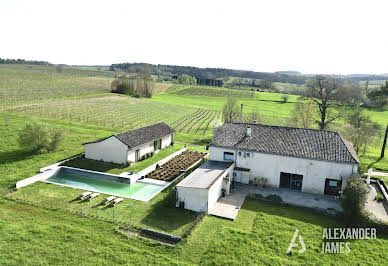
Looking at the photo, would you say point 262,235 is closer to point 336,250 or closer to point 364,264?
point 336,250

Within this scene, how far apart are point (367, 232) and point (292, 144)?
9.33 metres

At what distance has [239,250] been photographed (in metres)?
15.6

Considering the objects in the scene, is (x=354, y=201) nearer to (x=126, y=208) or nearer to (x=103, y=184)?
(x=126, y=208)

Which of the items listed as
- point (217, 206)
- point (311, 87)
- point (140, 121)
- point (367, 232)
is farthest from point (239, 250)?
point (140, 121)

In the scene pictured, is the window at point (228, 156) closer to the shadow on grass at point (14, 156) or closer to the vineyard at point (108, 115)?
the shadow on grass at point (14, 156)

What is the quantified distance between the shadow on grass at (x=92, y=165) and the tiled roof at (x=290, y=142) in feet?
36.2

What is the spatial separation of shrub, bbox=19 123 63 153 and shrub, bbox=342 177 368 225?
30.3m

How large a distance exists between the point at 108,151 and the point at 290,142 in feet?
61.8

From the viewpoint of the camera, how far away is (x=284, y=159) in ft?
79.6

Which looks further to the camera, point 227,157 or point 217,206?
point 227,157

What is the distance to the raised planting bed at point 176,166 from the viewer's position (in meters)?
26.8

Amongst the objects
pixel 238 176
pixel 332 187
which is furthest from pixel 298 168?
pixel 238 176

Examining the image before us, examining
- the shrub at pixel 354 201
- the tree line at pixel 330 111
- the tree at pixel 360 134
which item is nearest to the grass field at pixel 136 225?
the shrub at pixel 354 201

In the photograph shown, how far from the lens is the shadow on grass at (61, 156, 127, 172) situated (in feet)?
93.1
